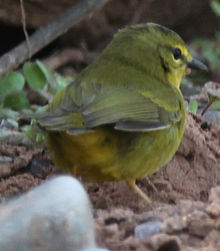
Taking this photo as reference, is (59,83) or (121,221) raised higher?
(59,83)

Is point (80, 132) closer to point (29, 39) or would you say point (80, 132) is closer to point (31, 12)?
point (29, 39)

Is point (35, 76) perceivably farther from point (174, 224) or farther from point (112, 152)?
point (174, 224)

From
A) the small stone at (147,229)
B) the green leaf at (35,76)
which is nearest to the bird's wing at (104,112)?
the small stone at (147,229)

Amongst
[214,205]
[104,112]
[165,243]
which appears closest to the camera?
[165,243]

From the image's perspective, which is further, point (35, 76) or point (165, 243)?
point (35, 76)

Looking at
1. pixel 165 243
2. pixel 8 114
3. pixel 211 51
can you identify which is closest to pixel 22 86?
pixel 8 114

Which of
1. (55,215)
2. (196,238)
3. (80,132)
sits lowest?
(196,238)

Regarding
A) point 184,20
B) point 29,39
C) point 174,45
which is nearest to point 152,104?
point 174,45

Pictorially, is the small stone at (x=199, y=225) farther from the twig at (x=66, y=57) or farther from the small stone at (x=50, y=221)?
the twig at (x=66, y=57)
